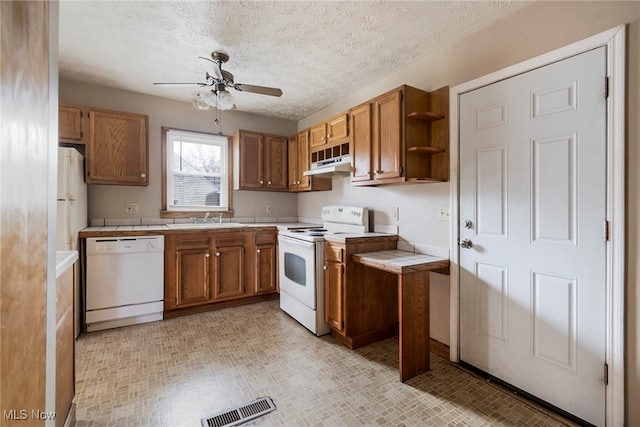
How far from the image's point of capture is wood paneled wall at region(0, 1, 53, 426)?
60cm

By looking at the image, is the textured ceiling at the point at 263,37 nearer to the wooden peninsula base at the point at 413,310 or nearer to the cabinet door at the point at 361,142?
the cabinet door at the point at 361,142

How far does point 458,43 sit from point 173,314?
3.72 meters

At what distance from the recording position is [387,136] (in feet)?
8.15

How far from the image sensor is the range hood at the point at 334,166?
3.00 m

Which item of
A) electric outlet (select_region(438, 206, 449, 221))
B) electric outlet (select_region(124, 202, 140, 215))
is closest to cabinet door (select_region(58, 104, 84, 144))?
electric outlet (select_region(124, 202, 140, 215))

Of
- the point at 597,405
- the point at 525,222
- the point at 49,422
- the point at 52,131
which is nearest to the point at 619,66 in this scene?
the point at 525,222

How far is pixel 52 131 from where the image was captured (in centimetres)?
97

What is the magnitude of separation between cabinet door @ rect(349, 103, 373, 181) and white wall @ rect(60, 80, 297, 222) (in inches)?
75.3

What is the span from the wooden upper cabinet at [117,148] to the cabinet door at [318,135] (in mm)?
1890

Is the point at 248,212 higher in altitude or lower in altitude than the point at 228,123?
lower

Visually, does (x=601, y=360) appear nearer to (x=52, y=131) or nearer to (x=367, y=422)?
(x=367, y=422)

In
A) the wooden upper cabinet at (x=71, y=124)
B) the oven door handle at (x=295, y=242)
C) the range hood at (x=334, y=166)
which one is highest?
the wooden upper cabinet at (x=71, y=124)

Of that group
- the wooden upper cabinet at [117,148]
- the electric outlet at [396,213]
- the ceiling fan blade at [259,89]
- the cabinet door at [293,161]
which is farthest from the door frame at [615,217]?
the wooden upper cabinet at [117,148]

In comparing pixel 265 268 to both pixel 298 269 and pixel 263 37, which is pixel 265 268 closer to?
pixel 298 269
